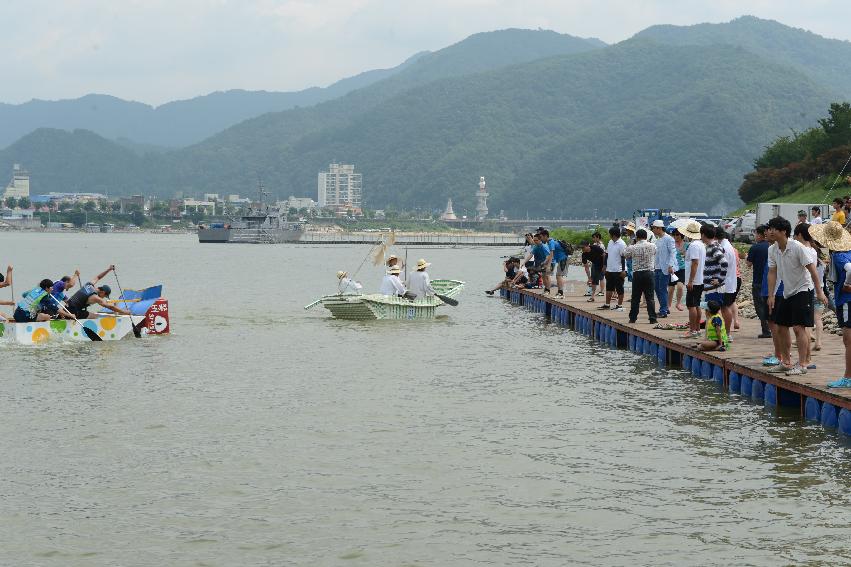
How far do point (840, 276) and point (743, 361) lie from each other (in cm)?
441

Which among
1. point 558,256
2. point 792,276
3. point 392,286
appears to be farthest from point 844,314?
point 558,256

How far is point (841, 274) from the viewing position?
14812 mm

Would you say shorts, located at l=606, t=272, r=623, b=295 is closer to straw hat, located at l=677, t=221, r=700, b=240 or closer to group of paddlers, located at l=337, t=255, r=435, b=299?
straw hat, located at l=677, t=221, r=700, b=240

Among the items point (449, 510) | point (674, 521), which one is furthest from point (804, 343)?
point (449, 510)

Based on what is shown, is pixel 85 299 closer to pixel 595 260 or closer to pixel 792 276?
pixel 595 260

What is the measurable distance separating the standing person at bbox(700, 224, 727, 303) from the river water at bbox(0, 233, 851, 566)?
1954 mm

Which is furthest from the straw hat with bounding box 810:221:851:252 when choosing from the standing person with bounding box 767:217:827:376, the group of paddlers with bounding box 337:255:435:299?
the group of paddlers with bounding box 337:255:435:299

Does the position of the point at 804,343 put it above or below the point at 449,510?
above

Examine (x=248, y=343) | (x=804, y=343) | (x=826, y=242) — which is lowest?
(x=248, y=343)

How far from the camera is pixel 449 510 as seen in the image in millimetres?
12438

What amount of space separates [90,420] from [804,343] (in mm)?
11189

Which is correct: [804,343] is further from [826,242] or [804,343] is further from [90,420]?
[90,420]

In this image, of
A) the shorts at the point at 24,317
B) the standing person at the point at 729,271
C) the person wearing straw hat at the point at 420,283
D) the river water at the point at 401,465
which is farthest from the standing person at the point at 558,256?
the shorts at the point at 24,317

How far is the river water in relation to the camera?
11.2 meters
